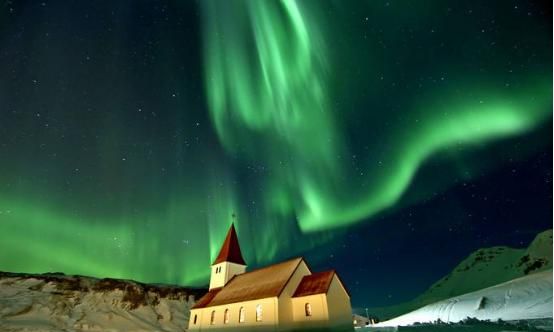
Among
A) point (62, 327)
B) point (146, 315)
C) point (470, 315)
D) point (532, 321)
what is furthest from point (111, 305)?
point (532, 321)

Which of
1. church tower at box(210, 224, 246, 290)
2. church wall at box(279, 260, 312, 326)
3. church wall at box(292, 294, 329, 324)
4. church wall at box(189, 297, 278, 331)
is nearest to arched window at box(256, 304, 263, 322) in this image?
church wall at box(189, 297, 278, 331)

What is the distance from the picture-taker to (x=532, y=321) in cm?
2084

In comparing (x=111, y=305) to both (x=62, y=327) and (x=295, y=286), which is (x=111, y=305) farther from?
(x=295, y=286)

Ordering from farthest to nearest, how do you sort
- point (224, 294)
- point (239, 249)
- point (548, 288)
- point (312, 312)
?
point (239, 249)
point (224, 294)
point (312, 312)
point (548, 288)

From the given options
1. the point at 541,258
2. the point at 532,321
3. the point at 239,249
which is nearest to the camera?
the point at 532,321

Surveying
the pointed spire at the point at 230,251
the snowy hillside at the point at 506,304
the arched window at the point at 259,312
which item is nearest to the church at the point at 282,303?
the arched window at the point at 259,312

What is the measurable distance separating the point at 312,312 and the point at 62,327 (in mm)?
54753

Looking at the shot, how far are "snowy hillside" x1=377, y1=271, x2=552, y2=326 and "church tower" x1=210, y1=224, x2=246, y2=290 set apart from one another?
95.2 ft

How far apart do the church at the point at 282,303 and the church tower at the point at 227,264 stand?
872cm

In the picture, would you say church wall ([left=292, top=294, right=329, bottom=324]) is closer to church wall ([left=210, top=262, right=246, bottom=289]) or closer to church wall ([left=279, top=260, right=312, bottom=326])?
church wall ([left=279, top=260, right=312, bottom=326])

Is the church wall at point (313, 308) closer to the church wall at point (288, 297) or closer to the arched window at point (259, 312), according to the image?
the church wall at point (288, 297)

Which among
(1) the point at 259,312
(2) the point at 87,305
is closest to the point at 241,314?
(1) the point at 259,312

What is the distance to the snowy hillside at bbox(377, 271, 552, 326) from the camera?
25098 millimetres

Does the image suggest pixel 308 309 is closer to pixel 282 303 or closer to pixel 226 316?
pixel 282 303
